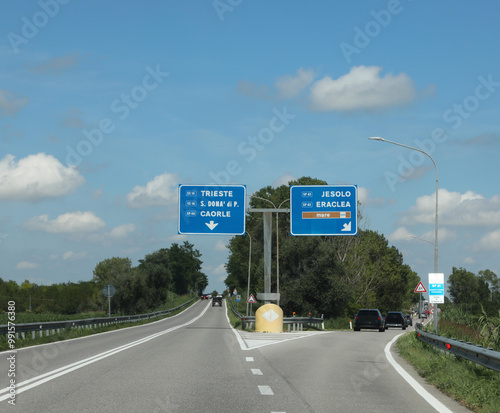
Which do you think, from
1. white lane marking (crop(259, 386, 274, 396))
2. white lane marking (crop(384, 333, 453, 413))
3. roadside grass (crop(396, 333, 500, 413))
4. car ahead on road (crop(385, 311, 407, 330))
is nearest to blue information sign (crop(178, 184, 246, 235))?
roadside grass (crop(396, 333, 500, 413))

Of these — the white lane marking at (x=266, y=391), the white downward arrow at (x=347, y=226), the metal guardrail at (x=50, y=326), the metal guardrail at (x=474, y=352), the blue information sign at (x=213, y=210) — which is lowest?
the metal guardrail at (x=50, y=326)

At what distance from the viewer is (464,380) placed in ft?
36.1

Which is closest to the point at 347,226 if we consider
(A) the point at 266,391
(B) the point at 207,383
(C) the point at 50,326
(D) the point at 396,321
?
(C) the point at 50,326

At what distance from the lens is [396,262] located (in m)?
105

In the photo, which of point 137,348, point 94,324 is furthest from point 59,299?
point 137,348

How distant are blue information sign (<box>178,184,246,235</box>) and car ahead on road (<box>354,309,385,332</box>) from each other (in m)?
15.5

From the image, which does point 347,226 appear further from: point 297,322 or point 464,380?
point 464,380

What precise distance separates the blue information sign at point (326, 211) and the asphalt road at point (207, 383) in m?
15.1

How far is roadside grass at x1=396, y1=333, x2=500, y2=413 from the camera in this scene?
9328mm

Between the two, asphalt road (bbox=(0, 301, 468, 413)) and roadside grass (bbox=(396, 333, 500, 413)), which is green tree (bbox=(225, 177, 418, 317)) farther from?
roadside grass (bbox=(396, 333, 500, 413))

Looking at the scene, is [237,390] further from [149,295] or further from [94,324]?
[149,295]

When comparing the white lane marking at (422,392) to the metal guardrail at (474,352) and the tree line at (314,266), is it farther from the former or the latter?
the tree line at (314,266)

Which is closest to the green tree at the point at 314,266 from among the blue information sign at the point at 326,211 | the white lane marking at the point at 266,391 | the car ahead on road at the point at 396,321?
the car ahead on road at the point at 396,321

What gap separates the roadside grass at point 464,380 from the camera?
A: 933cm
